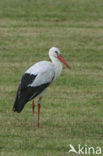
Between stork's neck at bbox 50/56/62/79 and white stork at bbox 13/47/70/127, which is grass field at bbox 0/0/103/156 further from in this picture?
stork's neck at bbox 50/56/62/79

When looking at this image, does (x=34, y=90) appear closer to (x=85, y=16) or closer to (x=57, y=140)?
(x=57, y=140)

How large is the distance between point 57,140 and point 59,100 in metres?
3.58

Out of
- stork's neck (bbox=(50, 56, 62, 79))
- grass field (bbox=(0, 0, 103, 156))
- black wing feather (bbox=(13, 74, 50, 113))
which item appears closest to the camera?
grass field (bbox=(0, 0, 103, 156))

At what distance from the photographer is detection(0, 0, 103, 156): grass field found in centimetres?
983

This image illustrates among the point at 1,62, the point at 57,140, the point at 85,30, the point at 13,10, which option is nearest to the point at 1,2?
the point at 13,10

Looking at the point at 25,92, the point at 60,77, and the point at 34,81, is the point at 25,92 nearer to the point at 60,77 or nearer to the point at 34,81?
the point at 34,81

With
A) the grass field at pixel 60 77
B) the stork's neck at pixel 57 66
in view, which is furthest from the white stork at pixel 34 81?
the grass field at pixel 60 77

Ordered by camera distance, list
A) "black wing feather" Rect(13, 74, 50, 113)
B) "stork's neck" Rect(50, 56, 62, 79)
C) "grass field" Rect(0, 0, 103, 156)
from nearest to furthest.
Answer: "grass field" Rect(0, 0, 103, 156), "black wing feather" Rect(13, 74, 50, 113), "stork's neck" Rect(50, 56, 62, 79)

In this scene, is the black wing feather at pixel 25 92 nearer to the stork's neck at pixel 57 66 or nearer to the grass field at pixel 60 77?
the grass field at pixel 60 77

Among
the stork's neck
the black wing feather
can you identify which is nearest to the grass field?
the black wing feather

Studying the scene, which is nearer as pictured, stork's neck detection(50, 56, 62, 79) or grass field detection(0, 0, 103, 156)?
grass field detection(0, 0, 103, 156)

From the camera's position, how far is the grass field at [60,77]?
983cm

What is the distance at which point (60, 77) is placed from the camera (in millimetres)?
15805

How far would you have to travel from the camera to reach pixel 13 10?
2617cm
